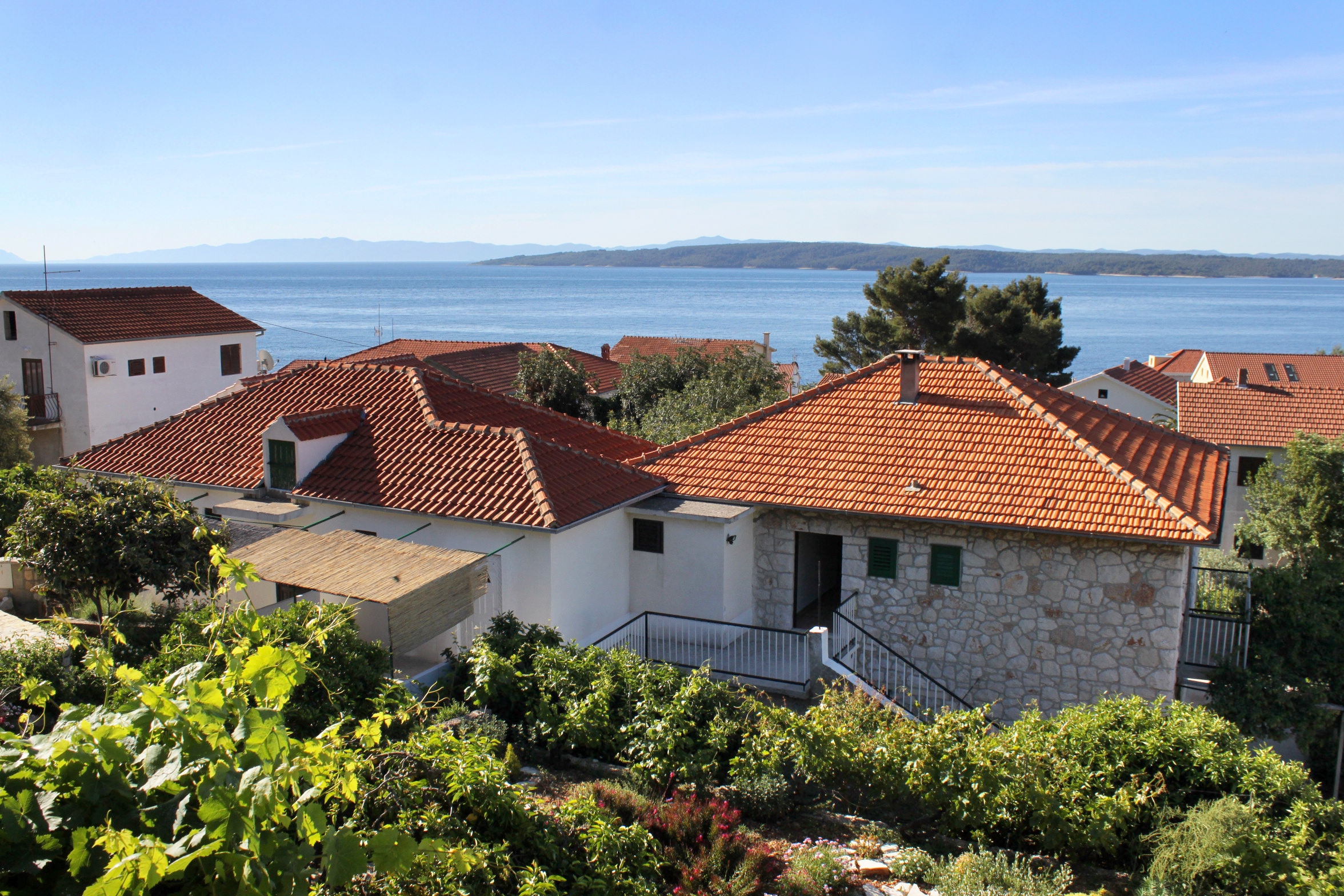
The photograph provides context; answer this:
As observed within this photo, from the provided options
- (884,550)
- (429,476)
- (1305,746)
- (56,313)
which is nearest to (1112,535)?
(884,550)

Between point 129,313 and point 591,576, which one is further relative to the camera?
point 129,313

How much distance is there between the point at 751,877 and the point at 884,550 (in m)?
8.06

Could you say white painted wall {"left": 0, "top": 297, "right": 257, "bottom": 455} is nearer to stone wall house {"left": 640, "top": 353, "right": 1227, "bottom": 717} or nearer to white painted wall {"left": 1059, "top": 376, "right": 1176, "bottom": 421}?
stone wall house {"left": 640, "top": 353, "right": 1227, "bottom": 717}

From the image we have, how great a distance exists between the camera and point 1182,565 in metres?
13.8

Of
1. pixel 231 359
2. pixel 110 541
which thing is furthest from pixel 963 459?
pixel 231 359

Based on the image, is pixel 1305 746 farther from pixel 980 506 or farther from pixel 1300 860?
pixel 1300 860

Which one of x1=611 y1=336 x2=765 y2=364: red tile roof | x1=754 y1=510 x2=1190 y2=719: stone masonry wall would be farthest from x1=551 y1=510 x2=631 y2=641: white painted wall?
x1=611 y1=336 x2=765 y2=364: red tile roof

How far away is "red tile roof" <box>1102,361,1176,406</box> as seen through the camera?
50500mm

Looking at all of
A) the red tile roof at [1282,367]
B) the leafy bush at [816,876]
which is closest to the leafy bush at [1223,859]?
the leafy bush at [816,876]

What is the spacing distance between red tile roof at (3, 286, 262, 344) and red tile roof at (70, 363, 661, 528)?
18480mm

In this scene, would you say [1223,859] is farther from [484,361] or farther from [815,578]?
[484,361]

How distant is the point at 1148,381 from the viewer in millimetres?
52688

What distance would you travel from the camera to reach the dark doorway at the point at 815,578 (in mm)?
16891

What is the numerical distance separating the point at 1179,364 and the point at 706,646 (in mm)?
57671
